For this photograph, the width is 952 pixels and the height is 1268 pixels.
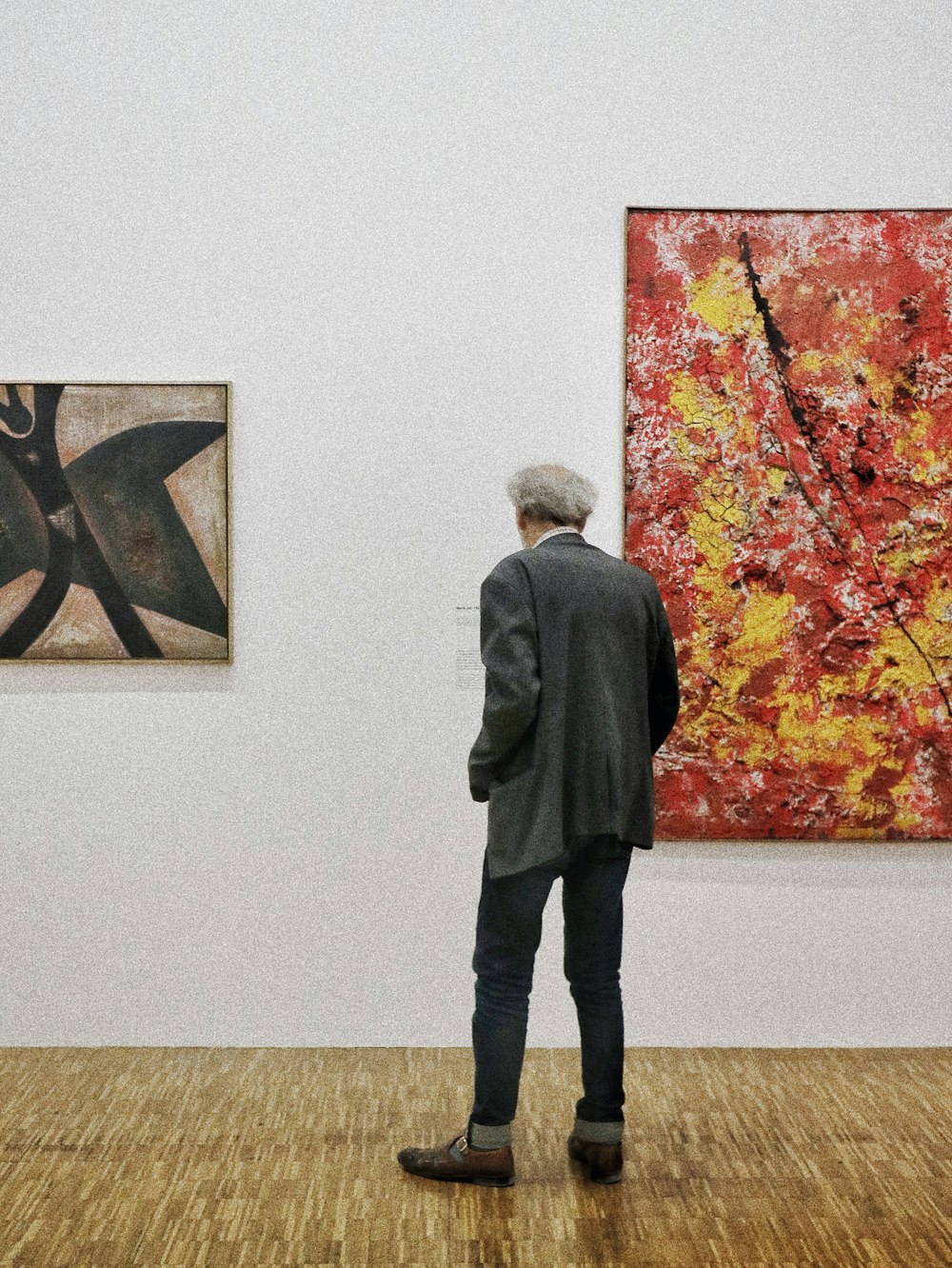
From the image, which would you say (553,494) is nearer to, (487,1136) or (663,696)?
(663,696)

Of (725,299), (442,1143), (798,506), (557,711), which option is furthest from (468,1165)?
(725,299)

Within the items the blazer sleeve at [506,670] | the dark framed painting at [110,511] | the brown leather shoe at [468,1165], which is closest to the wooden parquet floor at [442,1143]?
the brown leather shoe at [468,1165]

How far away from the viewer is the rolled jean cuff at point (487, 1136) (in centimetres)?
256

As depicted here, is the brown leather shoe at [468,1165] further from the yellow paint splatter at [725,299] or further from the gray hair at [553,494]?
the yellow paint splatter at [725,299]

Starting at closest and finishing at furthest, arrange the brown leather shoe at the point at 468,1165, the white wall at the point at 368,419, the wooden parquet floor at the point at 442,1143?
the wooden parquet floor at the point at 442,1143 < the brown leather shoe at the point at 468,1165 < the white wall at the point at 368,419

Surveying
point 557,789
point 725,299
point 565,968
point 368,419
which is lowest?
point 565,968

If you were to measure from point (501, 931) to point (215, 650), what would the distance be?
1245 mm

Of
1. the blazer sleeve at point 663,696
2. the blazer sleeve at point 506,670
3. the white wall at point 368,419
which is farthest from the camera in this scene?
the white wall at point 368,419

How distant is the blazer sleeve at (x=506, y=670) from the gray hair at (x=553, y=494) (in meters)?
0.17

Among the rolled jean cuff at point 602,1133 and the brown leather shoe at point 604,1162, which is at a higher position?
the rolled jean cuff at point 602,1133

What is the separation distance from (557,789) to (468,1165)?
0.81 meters

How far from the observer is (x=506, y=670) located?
2445mm

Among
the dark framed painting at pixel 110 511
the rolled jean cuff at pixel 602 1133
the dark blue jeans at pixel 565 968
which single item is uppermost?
the dark framed painting at pixel 110 511

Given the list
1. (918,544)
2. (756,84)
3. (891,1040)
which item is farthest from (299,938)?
(756,84)
